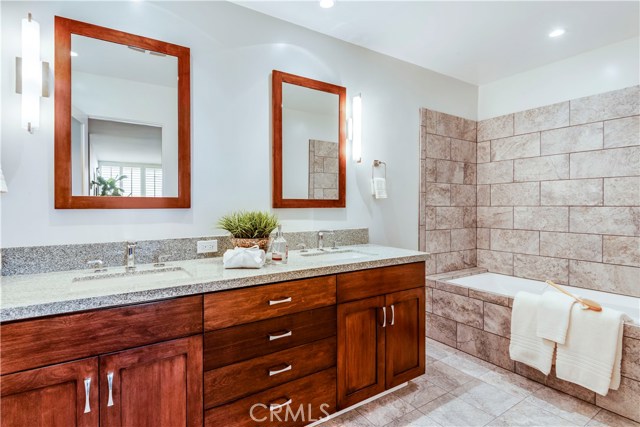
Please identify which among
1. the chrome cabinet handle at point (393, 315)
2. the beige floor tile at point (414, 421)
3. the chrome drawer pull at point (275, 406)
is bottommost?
the beige floor tile at point (414, 421)

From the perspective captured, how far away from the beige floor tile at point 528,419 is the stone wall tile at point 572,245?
5.25ft

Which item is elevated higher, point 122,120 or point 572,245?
point 122,120

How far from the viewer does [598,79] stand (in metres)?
2.86

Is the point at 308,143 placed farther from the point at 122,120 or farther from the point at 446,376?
the point at 446,376

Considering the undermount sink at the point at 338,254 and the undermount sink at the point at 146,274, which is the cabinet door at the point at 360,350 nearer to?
the undermount sink at the point at 338,254

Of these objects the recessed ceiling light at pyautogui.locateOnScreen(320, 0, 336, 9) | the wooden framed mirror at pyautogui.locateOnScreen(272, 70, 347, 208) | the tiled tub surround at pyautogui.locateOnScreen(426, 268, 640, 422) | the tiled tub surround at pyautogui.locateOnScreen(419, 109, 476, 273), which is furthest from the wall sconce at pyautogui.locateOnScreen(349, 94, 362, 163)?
the tiled tub surround at pyautogui.locateOnScreen(426, 268, 640, 422)

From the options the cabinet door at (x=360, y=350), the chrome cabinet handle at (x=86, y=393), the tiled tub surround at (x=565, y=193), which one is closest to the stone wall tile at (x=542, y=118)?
the tiled tub surround at (x=565, y=193)

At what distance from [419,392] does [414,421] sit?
33cm

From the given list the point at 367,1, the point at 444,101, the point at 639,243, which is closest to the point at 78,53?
the point at 367,1

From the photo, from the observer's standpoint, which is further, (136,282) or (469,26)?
(469,26)

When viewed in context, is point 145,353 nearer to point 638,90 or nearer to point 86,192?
point 86,192

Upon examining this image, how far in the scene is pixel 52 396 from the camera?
3.86ft

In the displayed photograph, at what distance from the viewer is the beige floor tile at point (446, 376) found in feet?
7.75

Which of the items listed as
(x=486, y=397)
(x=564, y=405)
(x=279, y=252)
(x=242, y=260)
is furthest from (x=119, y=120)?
(x=564, y=405)
